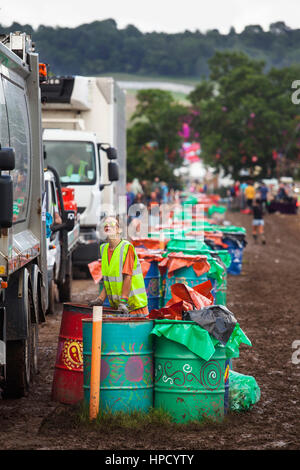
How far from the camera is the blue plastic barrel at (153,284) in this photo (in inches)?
494

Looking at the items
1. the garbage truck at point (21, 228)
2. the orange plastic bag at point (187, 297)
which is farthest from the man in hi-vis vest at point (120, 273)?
the orange plastic bag at point (187, 297)

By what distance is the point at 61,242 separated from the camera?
1555 centimetres

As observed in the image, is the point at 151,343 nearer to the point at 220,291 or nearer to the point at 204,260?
the point at 204,260

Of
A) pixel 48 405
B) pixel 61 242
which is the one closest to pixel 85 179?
pixel 61 242

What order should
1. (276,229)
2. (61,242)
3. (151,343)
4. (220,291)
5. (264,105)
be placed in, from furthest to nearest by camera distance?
(264,105) < (276,229) < (61,242) < (220,291) < (151,343)

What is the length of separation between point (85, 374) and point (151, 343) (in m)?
0.57

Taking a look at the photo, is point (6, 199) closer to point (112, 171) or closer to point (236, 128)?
point (112, 171)

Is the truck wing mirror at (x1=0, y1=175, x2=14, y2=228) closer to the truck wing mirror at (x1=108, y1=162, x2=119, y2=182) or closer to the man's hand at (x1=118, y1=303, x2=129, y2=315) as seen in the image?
the man's hand at (x1=118, y1=303, x2=129, y2=315)

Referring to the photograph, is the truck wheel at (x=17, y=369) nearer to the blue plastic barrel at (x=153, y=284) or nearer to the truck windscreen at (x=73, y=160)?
the blue plastic barrel at (x=153, y=284)

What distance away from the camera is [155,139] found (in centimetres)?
7931

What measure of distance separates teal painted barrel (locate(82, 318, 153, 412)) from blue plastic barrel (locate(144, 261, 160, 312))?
476cm

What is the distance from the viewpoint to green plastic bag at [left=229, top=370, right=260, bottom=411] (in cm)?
844

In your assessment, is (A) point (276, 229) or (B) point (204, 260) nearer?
(B) point (204, 260)

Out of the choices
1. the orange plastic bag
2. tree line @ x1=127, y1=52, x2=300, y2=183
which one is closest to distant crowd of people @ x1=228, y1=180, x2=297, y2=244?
tree line @ x1=127, y1=52, x2=300, y2=183
